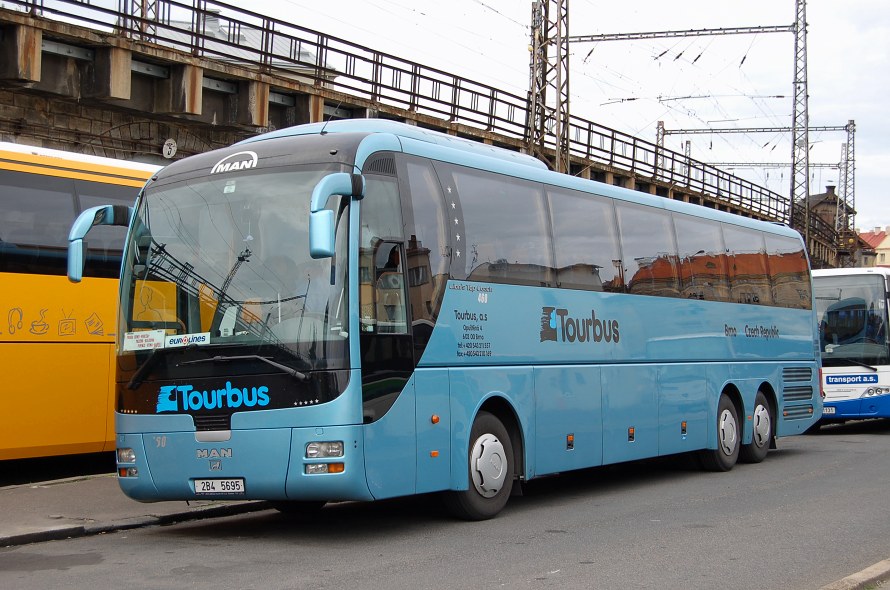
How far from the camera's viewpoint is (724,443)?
15758 millimetres

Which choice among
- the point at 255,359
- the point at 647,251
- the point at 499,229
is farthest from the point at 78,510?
the point at 647,251

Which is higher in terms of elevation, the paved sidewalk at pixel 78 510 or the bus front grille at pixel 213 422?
the bus front grille at pixel 213 422

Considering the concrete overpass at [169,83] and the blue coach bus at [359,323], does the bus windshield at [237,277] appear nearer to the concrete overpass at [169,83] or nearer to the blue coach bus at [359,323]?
the blue coach bus at [359,323]

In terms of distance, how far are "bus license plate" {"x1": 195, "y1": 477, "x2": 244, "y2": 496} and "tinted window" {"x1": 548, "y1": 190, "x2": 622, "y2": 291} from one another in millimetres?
4261

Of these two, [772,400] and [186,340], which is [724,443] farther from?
[186,340]

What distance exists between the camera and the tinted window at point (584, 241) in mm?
12172

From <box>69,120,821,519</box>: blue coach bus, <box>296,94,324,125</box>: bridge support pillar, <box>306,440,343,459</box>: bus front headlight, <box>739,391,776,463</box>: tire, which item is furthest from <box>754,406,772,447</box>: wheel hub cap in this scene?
<box>296,94,324,125</box>: bridge support pillar

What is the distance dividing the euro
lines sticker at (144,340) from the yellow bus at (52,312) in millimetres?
2920

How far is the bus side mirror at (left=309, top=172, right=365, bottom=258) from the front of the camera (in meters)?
8.30

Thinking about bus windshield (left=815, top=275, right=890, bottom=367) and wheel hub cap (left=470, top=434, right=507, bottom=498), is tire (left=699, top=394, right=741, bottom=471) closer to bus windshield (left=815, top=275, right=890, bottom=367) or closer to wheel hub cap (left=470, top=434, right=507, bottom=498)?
wheel hub cap (left=470, top=434, right=507, bottom=498)

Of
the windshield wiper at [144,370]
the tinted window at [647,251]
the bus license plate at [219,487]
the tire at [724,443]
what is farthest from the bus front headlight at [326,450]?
the tire at [724,443]

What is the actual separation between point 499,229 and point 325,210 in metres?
2.95

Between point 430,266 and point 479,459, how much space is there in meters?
1.82

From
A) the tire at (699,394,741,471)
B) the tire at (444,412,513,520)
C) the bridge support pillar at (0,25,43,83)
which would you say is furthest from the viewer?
the bridge support pillar at (0,25,43,83)
